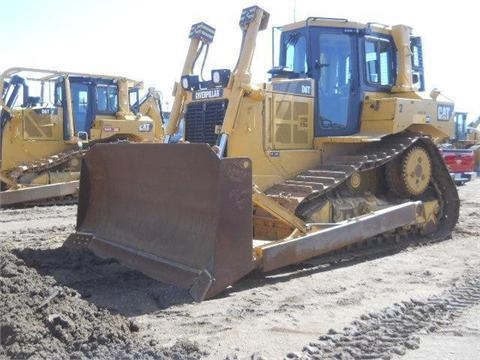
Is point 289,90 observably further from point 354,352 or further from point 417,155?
point 354,352

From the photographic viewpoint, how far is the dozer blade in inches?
201

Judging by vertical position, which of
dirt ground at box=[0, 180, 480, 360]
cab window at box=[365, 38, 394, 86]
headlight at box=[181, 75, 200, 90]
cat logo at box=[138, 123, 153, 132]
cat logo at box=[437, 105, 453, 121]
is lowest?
dirt ground at box=[0, 180, 480, 360]

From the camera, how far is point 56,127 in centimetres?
1388

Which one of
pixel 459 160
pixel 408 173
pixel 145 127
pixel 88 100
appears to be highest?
pixel 88 100

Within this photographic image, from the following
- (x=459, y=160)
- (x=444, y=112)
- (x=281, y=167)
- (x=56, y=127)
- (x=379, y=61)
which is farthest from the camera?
(x=459, y=160)

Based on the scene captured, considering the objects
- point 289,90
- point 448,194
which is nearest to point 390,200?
point 448,194

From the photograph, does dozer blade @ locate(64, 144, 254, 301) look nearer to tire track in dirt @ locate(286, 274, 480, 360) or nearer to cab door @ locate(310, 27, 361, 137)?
tire track in dirt @ locate(286, 274, 480, 360)

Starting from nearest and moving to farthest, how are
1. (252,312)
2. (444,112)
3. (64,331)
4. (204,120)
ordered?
1. (64,331)
2. (252,312)
3. (204,120)
4. (444,112)

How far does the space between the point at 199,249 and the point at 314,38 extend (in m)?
3.81

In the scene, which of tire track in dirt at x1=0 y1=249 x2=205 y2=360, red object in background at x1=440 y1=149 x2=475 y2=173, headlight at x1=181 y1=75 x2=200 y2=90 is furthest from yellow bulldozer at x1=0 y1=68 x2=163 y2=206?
red object in background at x1=440 y1=149 x2=475 y2=173

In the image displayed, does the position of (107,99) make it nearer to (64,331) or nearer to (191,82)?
(191,82)

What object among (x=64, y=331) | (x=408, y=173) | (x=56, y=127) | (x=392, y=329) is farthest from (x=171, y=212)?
(x=56, y=127)

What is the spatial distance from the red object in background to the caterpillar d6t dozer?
10.8 metres

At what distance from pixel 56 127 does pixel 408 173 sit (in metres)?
9.10
